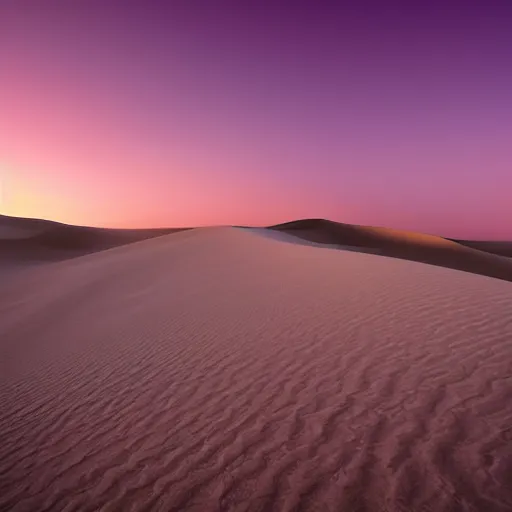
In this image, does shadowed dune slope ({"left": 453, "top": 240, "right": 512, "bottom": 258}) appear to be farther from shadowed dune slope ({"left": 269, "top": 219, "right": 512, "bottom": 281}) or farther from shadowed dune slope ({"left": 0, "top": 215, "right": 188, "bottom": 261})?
shadowed dune slope ({"left": 0, "top": 215, "right": 188, "bottom": 261})

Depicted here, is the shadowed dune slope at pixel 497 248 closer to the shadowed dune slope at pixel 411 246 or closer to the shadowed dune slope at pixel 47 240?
the shadowed dune slope at pixel 411 246

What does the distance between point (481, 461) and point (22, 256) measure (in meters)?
40.8

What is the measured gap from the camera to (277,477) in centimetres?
306

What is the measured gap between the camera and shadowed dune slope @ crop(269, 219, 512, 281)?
3634 centimetres

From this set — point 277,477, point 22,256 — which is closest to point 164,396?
point 277,477

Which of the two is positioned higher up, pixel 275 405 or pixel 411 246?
pixel 411 246

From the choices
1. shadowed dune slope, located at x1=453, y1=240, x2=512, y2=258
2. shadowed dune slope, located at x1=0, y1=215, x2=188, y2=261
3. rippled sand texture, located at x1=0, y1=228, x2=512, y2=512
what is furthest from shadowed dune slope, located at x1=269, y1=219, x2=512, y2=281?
rippled sand texture, located at x1=0, y1=228, x2=512, y2=512

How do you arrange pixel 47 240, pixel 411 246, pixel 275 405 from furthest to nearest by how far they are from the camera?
pixel 47 240 < pixel 411 246 < pixel 275 405

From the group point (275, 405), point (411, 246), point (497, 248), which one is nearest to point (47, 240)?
point (411, 246)

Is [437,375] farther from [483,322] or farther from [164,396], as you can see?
[164,396]

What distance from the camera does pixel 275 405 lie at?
4.18 metres

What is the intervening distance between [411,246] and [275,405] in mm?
45570

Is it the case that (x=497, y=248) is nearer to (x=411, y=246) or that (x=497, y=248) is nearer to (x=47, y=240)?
(x=411, y=246)

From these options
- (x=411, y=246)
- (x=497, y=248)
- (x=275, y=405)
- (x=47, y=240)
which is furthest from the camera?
(x=497, y=248)
